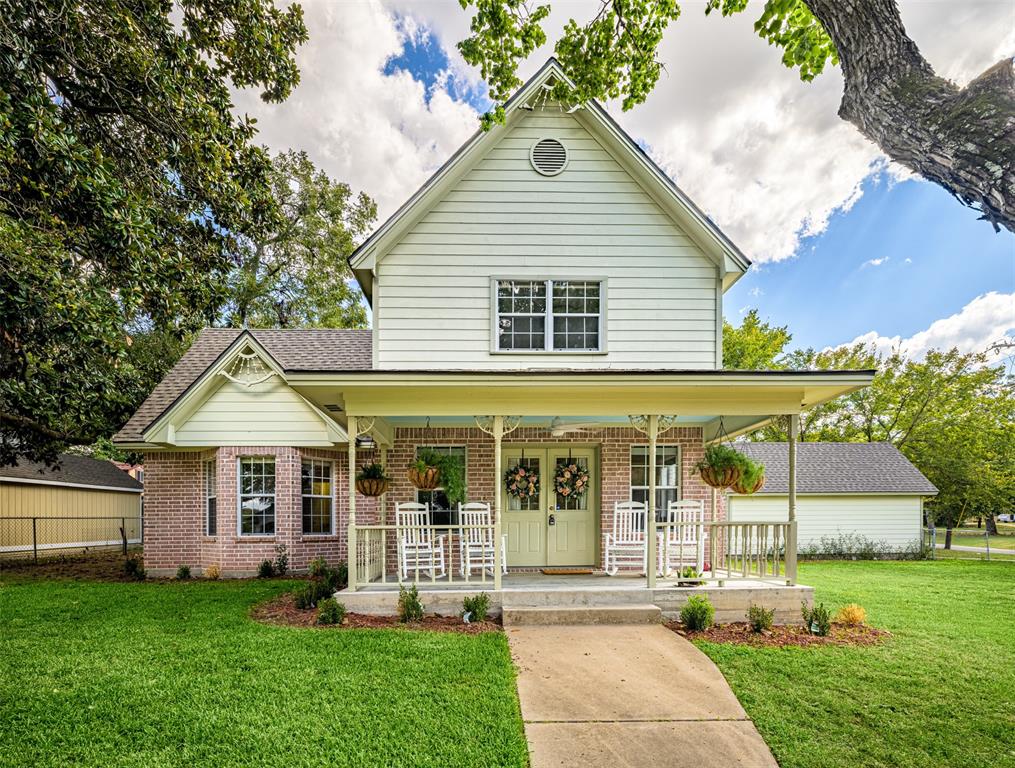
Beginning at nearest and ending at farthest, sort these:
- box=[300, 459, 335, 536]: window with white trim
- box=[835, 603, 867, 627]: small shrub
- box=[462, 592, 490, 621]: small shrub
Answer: box=[462, 592, 490, 621]: small shrub → box=[835, 603, 867, 627]: small shrub → box=[300, 459, 335, 536]: window with white trim

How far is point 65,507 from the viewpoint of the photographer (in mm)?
18812

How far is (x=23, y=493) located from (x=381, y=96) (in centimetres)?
1688

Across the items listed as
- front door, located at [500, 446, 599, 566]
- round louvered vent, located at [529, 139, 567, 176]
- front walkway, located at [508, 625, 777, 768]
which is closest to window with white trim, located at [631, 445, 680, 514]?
front door, located at [500, 446, 599, 566]

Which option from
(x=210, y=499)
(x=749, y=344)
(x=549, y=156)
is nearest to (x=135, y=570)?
(x=210, y=499)

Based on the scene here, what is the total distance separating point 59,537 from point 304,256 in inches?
522

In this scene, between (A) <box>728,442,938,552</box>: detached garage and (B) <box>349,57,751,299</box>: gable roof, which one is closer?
(B) <box>349,57,751,299</box>: gable roof

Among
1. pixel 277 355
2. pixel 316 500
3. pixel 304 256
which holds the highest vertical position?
pixel 304 256

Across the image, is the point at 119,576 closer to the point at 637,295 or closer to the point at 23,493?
the point at 23,493

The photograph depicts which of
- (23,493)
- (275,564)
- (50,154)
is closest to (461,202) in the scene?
(50,154)

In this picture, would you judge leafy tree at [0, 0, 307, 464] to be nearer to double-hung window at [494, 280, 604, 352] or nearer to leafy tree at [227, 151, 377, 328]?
double-hung window at [494, 280, 604, 352]

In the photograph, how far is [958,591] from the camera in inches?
409

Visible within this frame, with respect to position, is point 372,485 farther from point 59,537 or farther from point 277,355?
point 59,537

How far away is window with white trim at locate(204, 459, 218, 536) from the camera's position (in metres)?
11.4

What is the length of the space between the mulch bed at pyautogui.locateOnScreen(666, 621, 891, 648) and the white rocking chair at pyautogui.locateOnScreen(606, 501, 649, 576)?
71.4 inches
